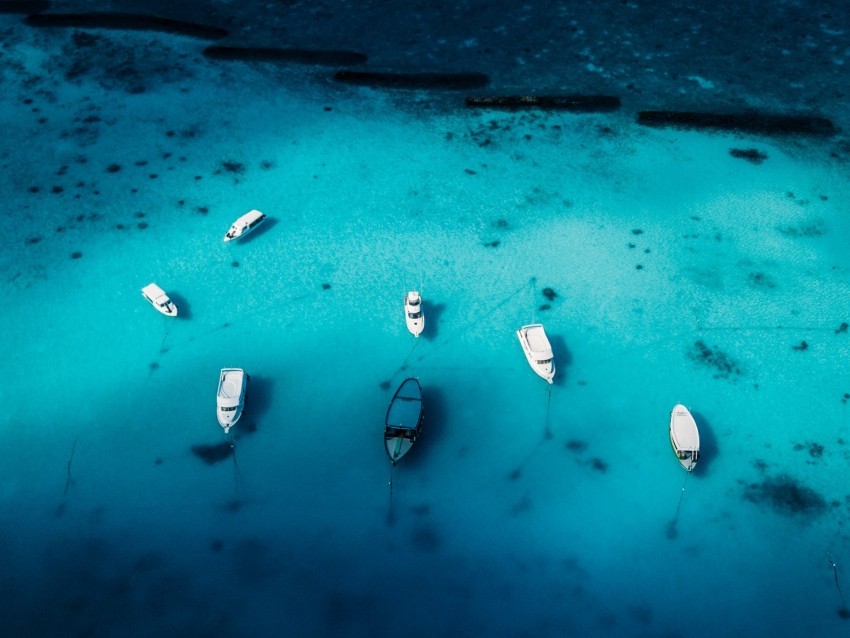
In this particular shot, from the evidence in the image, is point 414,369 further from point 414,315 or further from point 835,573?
point 835,573

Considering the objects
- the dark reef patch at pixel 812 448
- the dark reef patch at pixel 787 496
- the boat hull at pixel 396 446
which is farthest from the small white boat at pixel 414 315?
the dark reef patch at pixel 812 448

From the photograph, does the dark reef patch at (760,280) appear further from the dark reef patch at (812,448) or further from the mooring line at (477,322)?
the mooring line at (477,322)

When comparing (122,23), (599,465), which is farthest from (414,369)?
(122,23)

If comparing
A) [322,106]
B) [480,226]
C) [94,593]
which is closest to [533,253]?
[480,226]

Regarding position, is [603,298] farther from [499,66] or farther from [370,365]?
[499,66]

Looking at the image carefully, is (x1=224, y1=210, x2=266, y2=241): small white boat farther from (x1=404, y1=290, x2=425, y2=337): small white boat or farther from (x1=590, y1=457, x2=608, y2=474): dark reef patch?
(x1=590, y1=457, x2=608, y2=474): dark reef patch

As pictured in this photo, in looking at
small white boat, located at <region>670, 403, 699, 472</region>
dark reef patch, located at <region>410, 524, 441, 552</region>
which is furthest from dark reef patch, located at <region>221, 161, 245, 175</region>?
small white boat, located at <region>670, 403, 699, 472</region>
